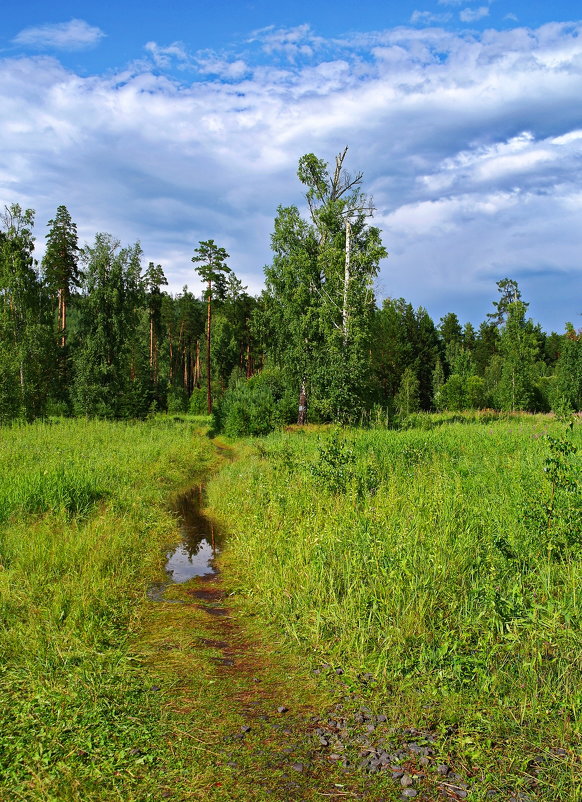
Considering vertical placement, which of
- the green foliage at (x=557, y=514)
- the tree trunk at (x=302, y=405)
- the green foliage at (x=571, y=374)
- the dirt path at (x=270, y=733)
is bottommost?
the dirt path at (x=270, y=733)

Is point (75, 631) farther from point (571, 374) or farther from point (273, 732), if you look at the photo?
point (571, 374)

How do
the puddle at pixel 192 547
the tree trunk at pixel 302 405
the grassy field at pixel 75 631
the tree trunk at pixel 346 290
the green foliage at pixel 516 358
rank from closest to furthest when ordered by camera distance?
the grassy field at pixel 75 631 < the puddle at pixel 192 547 < the tree trunk at pixel 346 290 < the tree trunk at pixel 302 405 < the green foliage at pixel 516 358

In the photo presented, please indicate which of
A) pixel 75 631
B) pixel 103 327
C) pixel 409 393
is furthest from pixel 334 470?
pixel 409 393

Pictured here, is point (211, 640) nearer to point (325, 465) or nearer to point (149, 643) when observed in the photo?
point (149, 643)

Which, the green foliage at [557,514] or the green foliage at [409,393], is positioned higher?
the green foliage at [409,393]

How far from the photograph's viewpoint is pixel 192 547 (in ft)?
32.8

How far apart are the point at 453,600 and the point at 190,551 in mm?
6095

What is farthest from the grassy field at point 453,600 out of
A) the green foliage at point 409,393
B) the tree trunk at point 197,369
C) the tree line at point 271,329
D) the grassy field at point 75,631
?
the tree trunk at point 197,369

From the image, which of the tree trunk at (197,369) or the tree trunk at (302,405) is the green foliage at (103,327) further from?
the tree trunk at (197,369)

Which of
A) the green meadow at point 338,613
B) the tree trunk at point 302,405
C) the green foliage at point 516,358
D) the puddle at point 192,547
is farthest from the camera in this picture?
the green foliage at point 516,358

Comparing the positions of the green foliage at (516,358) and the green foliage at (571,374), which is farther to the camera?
the green foliage at (571,374)

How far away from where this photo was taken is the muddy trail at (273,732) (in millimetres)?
3178

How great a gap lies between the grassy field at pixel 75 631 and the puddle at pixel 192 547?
338 millimetres

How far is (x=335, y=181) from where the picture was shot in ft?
95.8
